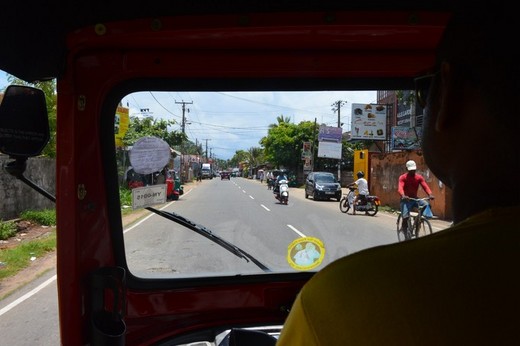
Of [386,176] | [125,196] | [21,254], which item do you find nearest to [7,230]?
[21,254]

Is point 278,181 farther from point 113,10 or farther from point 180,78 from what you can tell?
point 113,10

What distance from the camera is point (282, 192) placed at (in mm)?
2625

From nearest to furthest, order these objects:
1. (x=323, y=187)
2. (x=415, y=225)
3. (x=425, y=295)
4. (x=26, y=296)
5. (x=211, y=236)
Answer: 1. (x=425, y=295)
2. (x=211, y=236)
3. (x=415, y=225)
4. (x=323, y=187)
5. (x=26, y=296)

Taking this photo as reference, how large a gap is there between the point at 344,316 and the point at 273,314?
56.4 inches

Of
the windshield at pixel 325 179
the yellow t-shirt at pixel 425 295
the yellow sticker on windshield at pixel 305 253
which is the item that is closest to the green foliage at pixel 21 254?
the windshield at pixel 325 179

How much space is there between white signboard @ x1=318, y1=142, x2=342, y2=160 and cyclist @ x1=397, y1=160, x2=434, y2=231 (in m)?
0.41

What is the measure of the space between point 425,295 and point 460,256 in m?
0.08

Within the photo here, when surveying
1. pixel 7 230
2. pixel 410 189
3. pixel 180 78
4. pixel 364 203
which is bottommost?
pixel 7 230

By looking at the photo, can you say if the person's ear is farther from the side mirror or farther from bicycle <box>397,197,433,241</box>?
bicycle <box>397,197,433,241</box>

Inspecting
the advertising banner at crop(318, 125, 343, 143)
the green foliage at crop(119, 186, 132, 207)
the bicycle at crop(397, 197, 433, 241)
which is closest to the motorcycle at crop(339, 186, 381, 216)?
the bicycle at crop(397, 197, 433, 241)

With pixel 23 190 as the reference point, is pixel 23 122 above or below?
above

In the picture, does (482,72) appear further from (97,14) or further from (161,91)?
(161,91)

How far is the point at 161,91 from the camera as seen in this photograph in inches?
79.0

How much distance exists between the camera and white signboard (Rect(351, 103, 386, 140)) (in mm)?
2244
